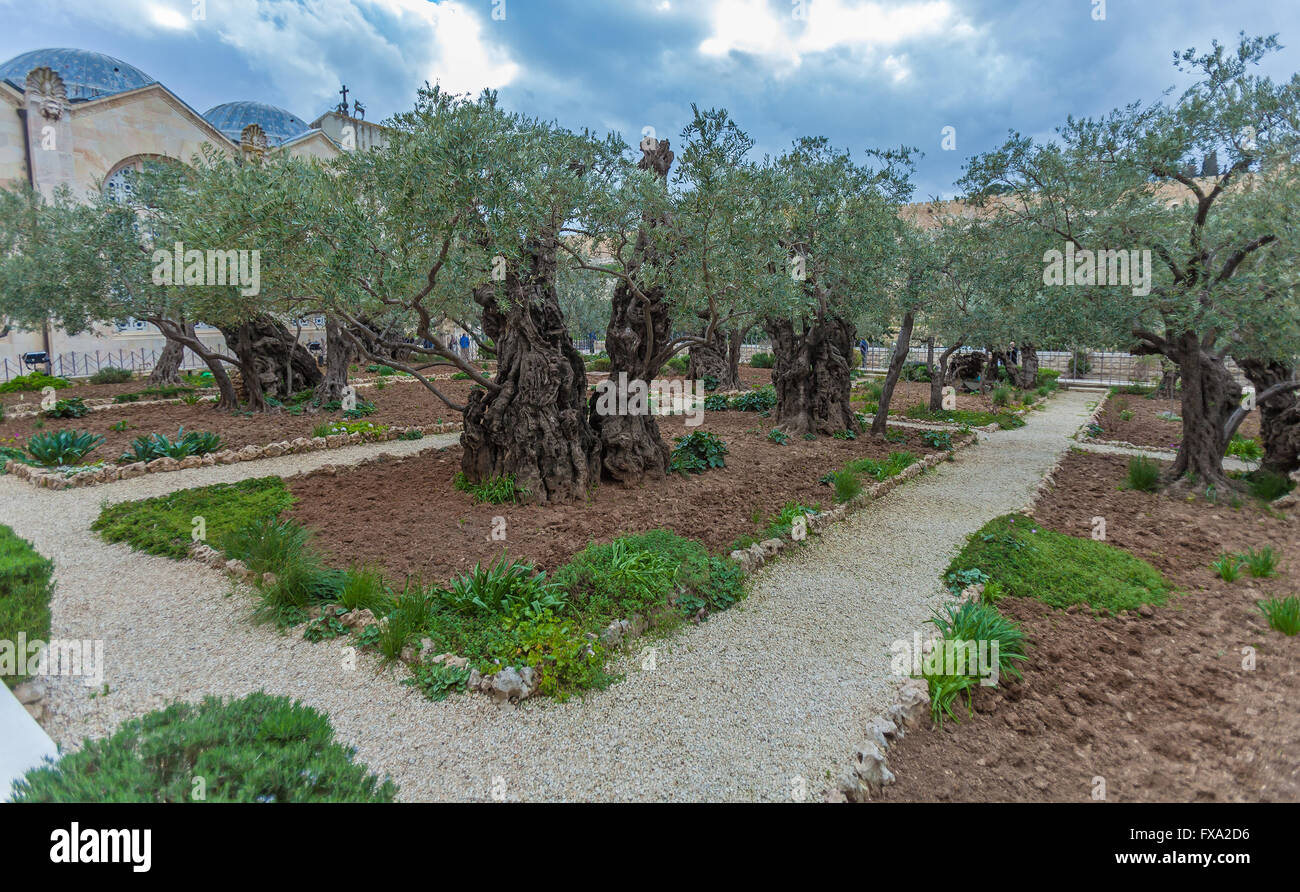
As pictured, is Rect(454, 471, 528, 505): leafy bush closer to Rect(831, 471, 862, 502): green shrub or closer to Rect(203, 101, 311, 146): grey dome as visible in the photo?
Rect(831, 471, 862, 502): green shrub

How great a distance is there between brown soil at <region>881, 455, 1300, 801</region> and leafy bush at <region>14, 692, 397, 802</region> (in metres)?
3.55

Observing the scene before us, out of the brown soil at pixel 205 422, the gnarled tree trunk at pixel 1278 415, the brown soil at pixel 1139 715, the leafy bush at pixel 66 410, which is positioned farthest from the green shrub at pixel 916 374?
the leafy bush at pixel 66 410

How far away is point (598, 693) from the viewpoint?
514 cm

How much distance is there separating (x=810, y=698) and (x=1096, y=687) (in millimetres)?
2558

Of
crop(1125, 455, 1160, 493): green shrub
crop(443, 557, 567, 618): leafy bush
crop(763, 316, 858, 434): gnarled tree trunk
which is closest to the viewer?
crop(443, 557, 567, 618): leafy bush

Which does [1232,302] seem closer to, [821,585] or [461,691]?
[821,585]

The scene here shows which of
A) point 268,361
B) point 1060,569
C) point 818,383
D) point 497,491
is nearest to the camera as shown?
point 1060,569

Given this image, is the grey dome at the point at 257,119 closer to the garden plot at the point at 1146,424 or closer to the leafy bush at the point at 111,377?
the leafy bush at the point at 111,377

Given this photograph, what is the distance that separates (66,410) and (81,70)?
31.6m

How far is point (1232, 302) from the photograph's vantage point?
9.11m

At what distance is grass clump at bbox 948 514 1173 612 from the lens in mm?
6961

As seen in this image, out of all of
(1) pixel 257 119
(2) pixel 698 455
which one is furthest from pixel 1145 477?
(1) pixel 257 119

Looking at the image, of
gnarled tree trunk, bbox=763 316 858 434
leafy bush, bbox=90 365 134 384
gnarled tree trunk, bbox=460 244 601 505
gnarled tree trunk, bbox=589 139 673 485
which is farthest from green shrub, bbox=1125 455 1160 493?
leafy bush, bbox=90 365 134 384

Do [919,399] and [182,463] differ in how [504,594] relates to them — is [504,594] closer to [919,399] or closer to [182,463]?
[182,463]
